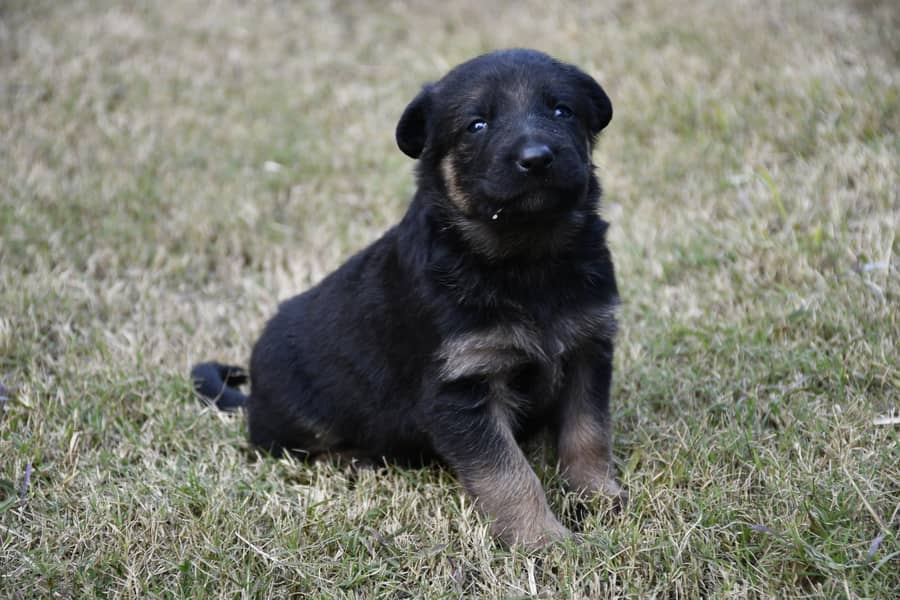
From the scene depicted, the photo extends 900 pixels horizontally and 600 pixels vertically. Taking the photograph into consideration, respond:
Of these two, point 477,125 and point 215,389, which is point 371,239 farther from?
point 477,125

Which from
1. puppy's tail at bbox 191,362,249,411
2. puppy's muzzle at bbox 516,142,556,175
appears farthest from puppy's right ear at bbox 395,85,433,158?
puppy's tail at bbox 191,362,249,411

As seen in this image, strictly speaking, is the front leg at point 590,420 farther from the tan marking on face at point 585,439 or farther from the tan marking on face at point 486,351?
the tan marking on face at point 486,351

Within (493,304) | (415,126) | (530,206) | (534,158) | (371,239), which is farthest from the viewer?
(371,239)

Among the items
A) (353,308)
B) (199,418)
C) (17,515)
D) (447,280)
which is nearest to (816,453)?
(447,280)

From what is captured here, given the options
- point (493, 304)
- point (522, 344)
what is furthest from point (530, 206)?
point (522, 344)

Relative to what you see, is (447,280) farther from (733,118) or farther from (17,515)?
(733,118)

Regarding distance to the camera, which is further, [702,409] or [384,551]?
[702,409]
